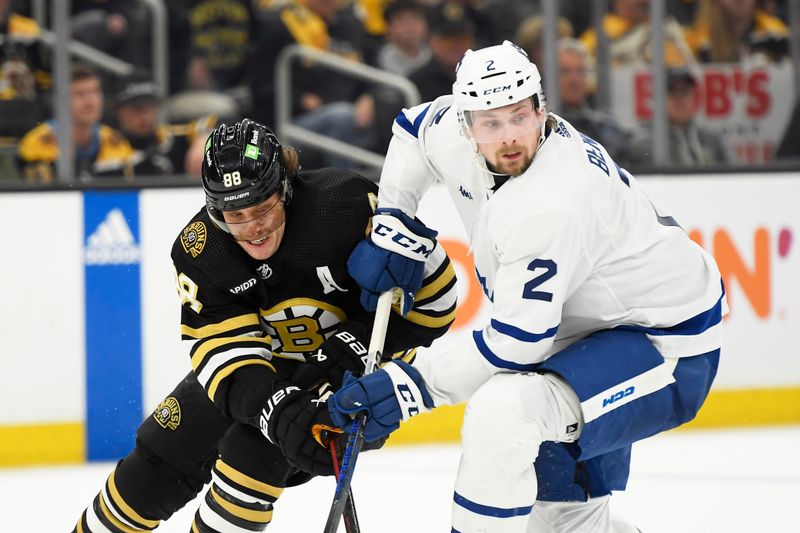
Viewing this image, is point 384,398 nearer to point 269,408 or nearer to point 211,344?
point 269,408

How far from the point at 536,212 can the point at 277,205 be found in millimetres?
587

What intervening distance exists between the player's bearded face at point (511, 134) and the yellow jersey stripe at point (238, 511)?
92cm

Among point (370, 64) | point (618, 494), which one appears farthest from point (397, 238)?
point (370, 64)

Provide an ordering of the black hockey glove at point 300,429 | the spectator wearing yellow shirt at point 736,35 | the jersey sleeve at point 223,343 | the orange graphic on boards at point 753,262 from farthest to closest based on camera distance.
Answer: the spectator wearing yellow shirt at point 736,35 → the orange graphic on boards at point 753,262 → the jersey sleeve at point 223,343 → the black hockey glove at point 300,429

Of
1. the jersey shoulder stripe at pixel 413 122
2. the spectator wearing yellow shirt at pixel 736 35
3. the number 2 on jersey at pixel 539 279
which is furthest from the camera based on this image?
the spectator wearing yellow shirt at pixel 736 35

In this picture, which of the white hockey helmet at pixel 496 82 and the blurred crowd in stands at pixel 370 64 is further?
the blurred crowd in stands at pixel 370 64

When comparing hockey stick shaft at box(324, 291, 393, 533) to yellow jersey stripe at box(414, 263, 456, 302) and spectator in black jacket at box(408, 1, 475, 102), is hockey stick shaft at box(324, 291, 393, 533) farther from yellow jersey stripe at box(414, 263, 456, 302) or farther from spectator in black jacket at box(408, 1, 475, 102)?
spectator in black jacket at box(408, 1, 475, 102)

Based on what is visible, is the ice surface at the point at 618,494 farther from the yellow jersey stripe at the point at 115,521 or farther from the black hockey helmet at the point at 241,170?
the black hockey helmet at the point at 241,170

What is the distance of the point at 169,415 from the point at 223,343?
0.27 metres

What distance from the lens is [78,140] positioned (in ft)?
16.6

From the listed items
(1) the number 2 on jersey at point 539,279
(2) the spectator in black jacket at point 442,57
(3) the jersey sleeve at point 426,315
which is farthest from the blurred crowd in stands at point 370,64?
(1) the number 2 on jersey at point 539,279

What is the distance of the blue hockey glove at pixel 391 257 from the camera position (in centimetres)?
270

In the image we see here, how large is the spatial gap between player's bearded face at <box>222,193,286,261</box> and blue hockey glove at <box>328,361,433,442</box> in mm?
381

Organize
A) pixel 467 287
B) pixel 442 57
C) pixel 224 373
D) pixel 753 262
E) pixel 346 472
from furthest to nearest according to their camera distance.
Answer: pixel 442 57, pixel 753 262, pixel 467 287, pixel 224 373, pixel 346 472
